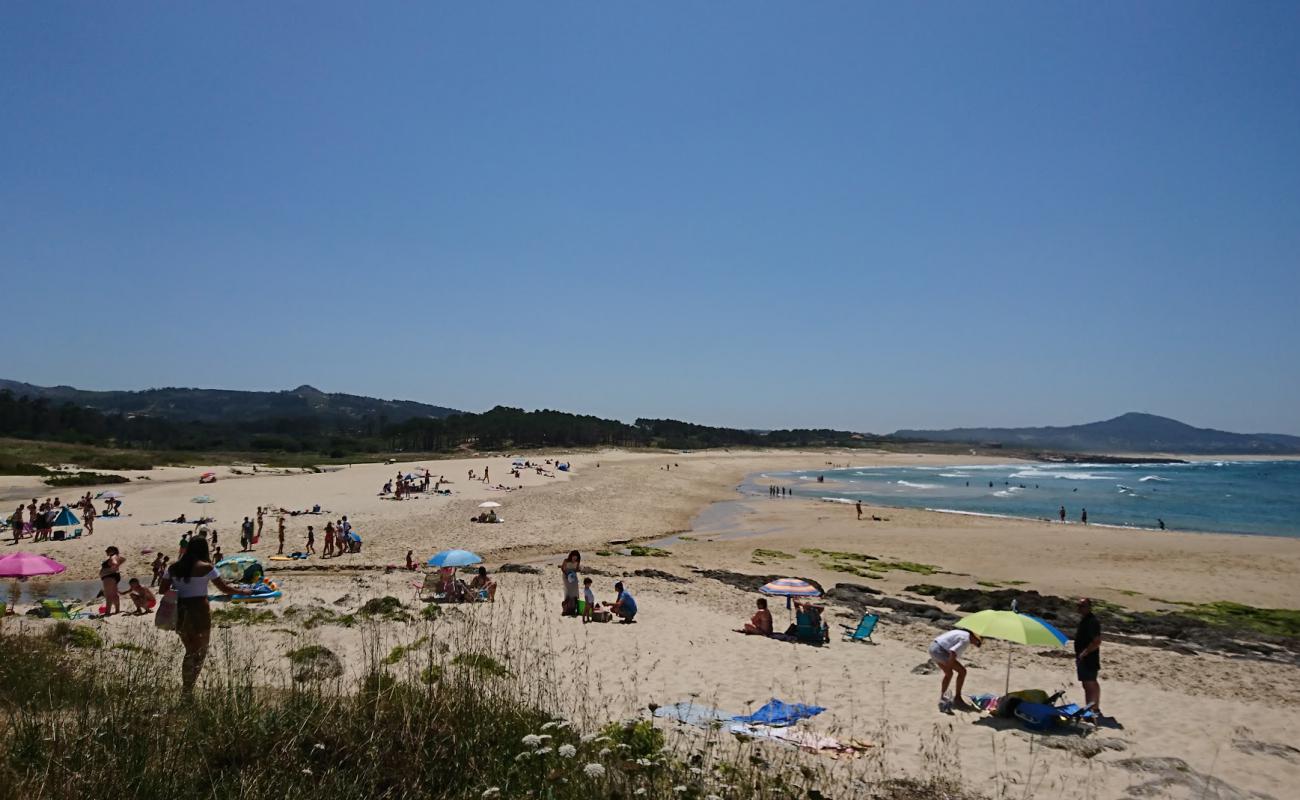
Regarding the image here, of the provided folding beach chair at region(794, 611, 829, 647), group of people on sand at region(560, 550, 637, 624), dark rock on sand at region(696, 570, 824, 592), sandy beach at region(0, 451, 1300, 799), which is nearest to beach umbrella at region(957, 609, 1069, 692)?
sandy beach at region(0, 451, 1300, 799)

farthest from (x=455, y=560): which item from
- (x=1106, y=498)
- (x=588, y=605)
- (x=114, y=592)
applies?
(x=1106, y=498)

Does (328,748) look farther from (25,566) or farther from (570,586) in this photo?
(25,566)

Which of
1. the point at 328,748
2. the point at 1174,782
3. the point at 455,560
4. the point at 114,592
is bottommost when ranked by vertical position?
the point at 1174,782

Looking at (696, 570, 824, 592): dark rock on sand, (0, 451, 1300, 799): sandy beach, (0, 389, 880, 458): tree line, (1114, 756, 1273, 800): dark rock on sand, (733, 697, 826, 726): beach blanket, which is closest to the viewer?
(1114, 756, 1273, 800): dark rock on sand

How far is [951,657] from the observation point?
900 cm

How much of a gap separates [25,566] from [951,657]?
51.8 ft

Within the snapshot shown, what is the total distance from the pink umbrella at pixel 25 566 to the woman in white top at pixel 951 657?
14805 mm

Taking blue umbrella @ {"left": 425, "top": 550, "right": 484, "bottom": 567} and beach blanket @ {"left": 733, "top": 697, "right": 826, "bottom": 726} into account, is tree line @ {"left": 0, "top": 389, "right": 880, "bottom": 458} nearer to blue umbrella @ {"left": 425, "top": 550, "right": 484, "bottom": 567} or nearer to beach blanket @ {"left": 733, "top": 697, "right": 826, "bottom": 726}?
blue umbrella @ {"left": 425, "top": 550, "right": 484, "bottom": 567}

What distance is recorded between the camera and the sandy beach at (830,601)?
7.64 metres

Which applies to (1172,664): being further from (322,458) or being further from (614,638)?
(322,458)

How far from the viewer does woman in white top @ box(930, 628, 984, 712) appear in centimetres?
894

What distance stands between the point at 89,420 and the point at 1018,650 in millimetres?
115553

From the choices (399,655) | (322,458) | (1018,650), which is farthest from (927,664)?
(322,458)

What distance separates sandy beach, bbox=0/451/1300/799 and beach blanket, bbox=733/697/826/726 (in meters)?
0.19
